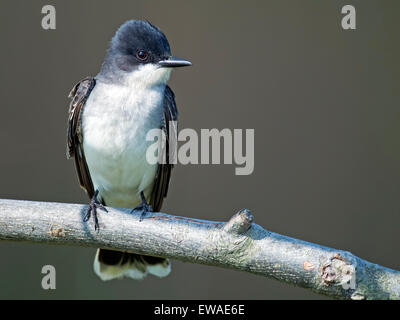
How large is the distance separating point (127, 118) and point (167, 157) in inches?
17.4

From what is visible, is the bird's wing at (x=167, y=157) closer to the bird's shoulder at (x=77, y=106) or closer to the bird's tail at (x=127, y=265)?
the bird's tail at (x=127, y=265)

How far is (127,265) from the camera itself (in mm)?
4172

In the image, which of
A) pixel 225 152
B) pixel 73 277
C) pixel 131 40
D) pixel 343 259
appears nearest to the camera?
pixel 343 259

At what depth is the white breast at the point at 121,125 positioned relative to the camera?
376 centimetres

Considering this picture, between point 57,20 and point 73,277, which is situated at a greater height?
point 57,20

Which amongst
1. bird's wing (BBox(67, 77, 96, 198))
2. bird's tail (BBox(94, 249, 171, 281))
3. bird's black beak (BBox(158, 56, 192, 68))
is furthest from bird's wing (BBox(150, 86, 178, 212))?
bird's wing (BBox(67, 77, 96, 198))

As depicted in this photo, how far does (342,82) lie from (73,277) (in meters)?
3.06

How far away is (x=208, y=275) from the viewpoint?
215 inches

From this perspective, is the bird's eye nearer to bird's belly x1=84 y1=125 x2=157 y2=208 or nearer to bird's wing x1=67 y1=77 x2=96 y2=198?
bird's wing x1=67 y1=77 x2=96 y2=198

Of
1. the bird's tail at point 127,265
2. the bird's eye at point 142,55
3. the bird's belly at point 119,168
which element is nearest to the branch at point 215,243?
the bird's belly at point 119,168

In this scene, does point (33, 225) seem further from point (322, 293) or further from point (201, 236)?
point (322, 293)

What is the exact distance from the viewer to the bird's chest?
3762 mm

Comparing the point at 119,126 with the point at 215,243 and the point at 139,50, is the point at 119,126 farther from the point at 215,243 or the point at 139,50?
the point at 215,243

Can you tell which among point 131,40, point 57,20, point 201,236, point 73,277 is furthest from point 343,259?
point 57,20
